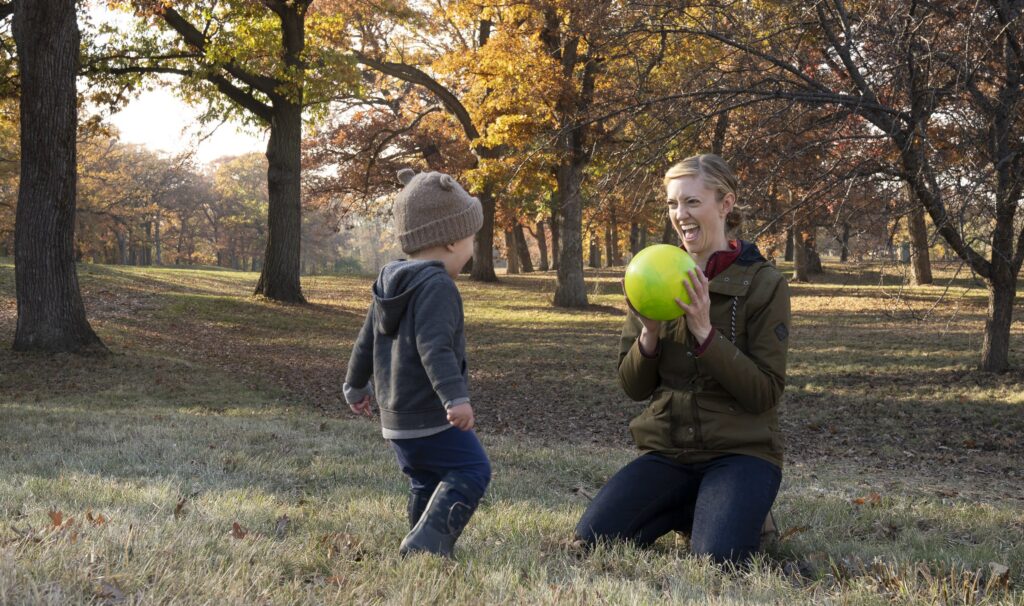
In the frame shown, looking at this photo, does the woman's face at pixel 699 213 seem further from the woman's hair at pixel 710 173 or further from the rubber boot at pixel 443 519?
the rubber boot at pixel 443 519

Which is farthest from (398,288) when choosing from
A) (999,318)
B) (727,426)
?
(999,318)

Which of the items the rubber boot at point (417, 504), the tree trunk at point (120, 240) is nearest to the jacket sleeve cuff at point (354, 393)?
the rubber boot at point (417, 504)

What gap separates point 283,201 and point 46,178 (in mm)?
8547

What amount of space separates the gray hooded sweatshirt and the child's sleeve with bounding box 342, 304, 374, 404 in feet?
0.48

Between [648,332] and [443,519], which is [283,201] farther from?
[443,519]

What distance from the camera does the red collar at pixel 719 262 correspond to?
452cm

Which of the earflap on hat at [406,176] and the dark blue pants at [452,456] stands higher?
the earflap on hat at [406,176]

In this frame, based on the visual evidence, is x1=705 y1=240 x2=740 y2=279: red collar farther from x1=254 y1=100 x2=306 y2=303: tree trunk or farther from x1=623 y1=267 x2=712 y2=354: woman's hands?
x1=254 y1=100 x2=306 y2=303: tree trunk

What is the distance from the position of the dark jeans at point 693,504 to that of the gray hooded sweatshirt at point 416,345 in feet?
3.65

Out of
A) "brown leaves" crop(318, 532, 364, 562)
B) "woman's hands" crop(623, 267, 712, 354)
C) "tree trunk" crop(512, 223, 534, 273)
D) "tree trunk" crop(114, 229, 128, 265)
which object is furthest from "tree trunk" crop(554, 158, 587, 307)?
"tree trunk" crop(114, 229, 128, 265)

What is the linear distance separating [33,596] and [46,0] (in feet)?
43.3

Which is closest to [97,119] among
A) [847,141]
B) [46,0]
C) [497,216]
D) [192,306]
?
[192,306]

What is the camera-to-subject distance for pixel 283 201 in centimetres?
2184

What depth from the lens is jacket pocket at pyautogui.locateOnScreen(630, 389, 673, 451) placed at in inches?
178
